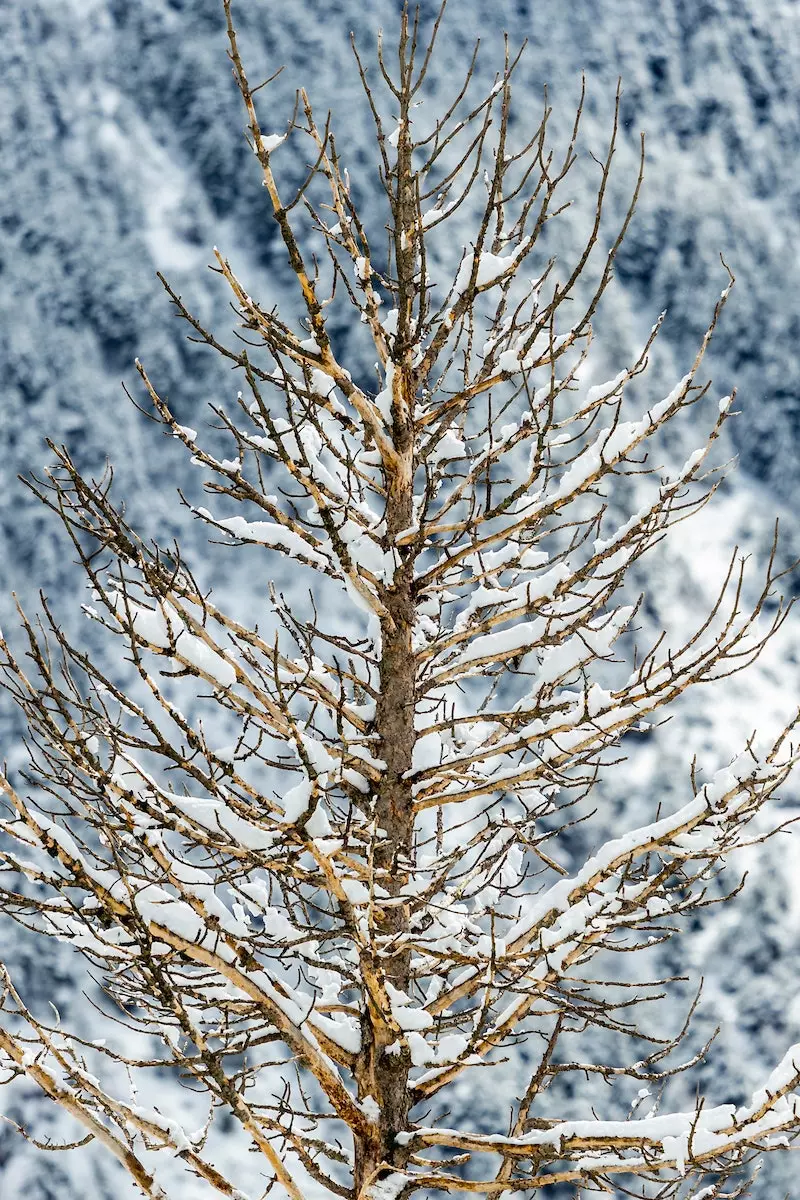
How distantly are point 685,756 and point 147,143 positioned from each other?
1168 cm

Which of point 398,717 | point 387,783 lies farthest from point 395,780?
point 398,717

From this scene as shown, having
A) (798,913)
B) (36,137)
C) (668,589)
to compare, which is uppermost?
(36,137)

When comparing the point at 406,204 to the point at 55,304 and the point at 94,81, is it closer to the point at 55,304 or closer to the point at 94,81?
the point at 55,304

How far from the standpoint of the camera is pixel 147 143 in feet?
48.3

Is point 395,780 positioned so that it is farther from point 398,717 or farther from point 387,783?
point 398,717

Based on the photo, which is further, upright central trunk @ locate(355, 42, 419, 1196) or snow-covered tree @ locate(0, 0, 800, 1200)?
upright central trunk @ locate(355, 42, 419, 1196)

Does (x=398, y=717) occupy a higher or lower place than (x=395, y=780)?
higher

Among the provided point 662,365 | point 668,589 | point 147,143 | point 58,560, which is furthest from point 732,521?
point 147,143

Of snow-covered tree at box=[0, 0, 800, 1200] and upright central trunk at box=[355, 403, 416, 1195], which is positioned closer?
snow-covered tree at box=[0, 0, 800, 1200]

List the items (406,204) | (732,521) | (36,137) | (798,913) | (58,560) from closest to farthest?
(406,204) < (798,913) < (58,560) < (732,521) < (36,137)

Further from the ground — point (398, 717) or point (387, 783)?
point (398, 717)

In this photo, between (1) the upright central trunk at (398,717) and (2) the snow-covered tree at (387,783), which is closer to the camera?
(2) the snow-covered tree at (387,783)

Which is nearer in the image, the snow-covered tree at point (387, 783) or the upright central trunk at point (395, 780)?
the snow-covered tree at point (387, 783)

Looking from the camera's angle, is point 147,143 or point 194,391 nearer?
point 194,391
